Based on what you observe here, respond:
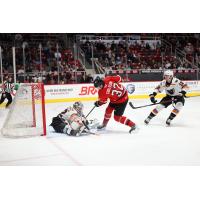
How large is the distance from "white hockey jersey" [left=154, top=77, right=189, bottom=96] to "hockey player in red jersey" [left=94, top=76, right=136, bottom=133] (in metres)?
0.52

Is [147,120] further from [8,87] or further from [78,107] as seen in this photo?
[8,87]

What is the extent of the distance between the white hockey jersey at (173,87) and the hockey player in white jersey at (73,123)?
894 millimetres

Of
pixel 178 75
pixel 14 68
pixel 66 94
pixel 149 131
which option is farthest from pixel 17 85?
pixel 178 75

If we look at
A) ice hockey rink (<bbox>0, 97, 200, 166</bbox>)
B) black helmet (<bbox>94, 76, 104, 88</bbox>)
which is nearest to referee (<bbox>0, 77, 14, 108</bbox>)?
ice hockey rink (<bbox>0, 97, 200, 166</bbox>)

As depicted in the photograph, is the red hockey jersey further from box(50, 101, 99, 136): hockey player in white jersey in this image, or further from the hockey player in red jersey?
box(50, 101, 99, 136): hockey player in white jersey

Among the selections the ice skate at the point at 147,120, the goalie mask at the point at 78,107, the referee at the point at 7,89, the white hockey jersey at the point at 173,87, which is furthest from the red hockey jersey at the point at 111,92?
the referee at the point at 7,89

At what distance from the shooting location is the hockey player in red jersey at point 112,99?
350 cm

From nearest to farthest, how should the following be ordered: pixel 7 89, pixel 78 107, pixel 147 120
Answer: pixel 78 107
pixel 147 120
pixel 7 89

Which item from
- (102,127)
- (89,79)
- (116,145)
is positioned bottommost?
(116,145)

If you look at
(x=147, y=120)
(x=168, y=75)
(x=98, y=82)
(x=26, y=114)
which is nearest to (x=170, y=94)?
(x=168, y=75)

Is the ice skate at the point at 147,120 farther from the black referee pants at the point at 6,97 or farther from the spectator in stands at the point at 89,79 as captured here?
the black referee pants at the point at 6,97

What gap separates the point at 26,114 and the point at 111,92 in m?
0.94

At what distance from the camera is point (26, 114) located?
360cm
